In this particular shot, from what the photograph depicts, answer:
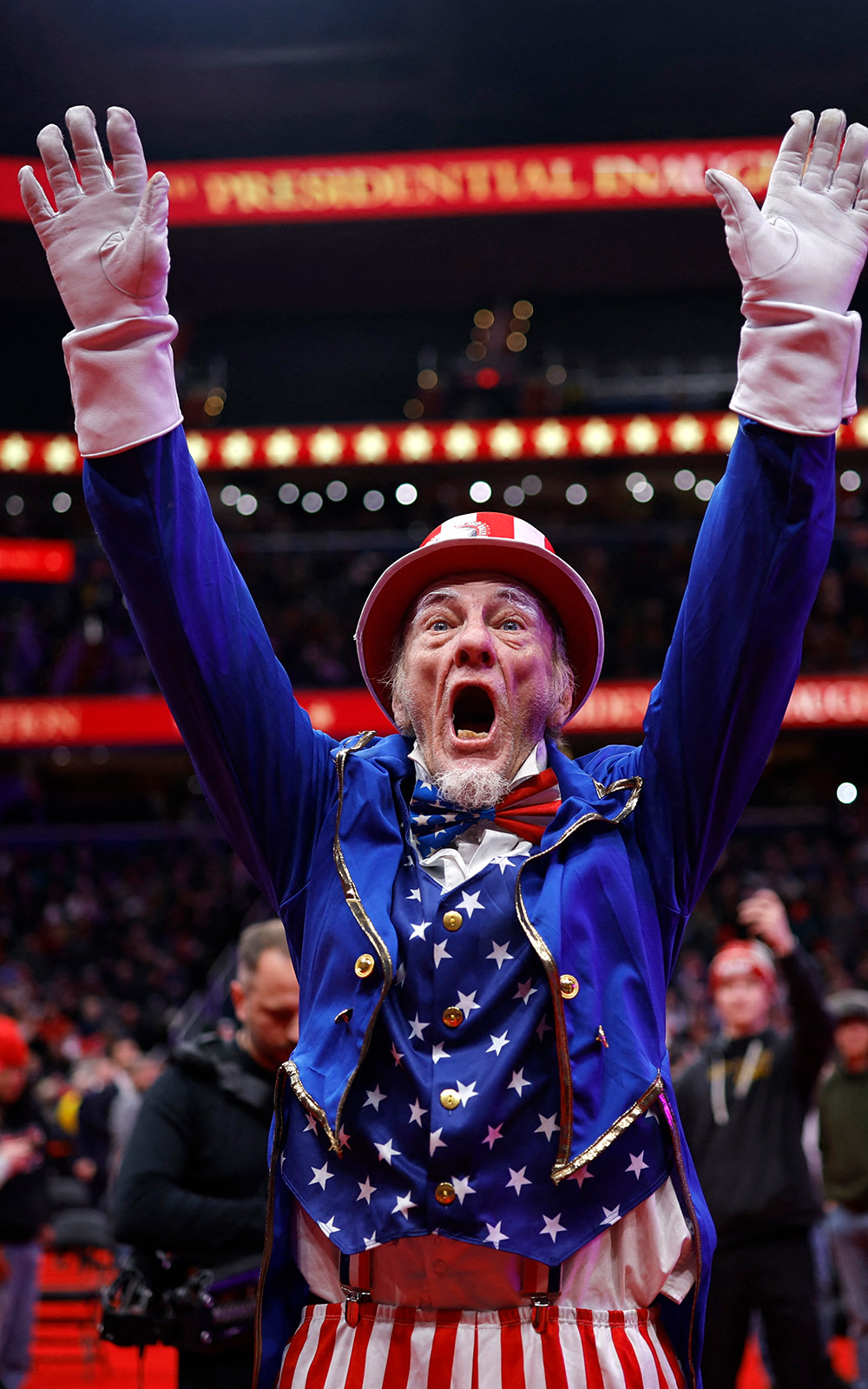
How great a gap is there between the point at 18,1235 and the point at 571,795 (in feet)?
15.3

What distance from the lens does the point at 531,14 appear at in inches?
594

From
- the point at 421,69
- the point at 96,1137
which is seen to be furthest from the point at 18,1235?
the point at 421,69

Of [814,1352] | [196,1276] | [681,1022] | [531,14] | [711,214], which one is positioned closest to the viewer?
[196,1276]

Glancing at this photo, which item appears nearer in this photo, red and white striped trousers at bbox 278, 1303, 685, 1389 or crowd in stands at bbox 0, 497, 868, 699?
red and white striped trousers at bbox 278, 1303, 685, 1389

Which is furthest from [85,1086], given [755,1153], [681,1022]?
[755,1153]

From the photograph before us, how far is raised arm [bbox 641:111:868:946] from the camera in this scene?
1684mm

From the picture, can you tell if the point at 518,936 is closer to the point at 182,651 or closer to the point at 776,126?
the point at 182,651

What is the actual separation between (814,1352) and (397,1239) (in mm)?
3092

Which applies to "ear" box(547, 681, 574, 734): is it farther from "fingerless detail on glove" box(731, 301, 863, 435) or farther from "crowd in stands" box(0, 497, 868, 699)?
"crowd in stands" box(0, 497, 868, 699)

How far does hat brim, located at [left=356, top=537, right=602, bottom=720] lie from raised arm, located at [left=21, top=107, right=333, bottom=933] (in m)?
0.28

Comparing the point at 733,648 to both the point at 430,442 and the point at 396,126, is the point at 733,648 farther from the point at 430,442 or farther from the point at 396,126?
the point at 396,126

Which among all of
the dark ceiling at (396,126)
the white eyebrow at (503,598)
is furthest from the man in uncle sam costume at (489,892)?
the dark ceiling at (396,126)

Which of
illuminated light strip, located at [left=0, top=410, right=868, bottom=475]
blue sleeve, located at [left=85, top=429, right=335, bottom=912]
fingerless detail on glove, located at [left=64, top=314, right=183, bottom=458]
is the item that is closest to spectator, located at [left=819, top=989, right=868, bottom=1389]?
blue sleeve, located at [left=85, top=429, right=335, bottom=912]

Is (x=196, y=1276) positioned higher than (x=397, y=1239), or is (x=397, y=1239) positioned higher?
(x=397, y=1239)
